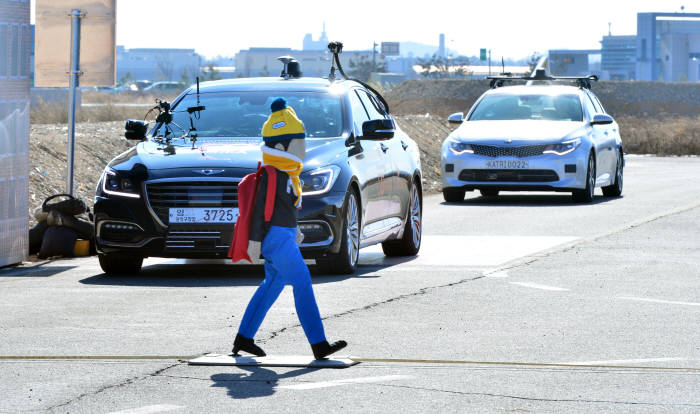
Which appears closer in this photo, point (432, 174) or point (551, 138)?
point (551, 138)

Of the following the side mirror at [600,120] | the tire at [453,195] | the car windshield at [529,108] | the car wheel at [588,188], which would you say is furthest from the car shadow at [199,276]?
the car windshield at [529,108]

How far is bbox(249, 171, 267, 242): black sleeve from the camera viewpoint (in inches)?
314

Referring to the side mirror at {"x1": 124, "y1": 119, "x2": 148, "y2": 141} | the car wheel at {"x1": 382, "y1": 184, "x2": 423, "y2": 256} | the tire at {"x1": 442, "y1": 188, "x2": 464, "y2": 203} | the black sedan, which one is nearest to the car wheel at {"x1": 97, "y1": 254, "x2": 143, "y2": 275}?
the black sedan

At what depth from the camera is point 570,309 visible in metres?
10.4

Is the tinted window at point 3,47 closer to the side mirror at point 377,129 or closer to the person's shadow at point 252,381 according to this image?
the side mirror at point 377,129

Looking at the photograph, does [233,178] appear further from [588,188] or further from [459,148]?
[588,188]

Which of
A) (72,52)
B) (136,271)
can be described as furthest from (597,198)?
(136,271)

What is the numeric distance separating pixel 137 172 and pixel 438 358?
472cm

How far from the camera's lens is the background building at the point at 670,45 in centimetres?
15988

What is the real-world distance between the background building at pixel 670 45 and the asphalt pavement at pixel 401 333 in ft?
486

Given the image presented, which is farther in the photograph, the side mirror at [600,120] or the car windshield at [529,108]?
the car windshield at [529,108]

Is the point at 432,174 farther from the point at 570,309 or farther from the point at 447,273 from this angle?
the point at 570,309

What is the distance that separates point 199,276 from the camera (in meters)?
12.7

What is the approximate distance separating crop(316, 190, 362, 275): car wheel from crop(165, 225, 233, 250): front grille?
86cm
